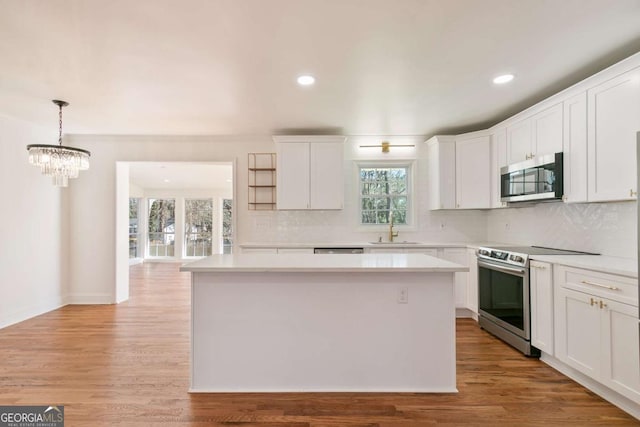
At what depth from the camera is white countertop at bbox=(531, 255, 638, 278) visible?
210 cm

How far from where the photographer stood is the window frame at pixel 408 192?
4840mm

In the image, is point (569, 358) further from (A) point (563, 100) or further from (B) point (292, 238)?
(B) point (292, 238)

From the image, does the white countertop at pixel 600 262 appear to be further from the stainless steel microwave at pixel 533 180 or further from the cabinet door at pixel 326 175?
the cabinet door at pixel 326 175

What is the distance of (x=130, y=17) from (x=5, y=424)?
104 inches

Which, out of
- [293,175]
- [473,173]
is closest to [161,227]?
[293,175]

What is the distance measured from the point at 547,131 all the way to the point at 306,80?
236 cm

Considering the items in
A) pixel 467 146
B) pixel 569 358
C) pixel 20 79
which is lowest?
pixel 569 358

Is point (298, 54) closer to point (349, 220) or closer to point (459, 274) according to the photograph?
point (349, 220)

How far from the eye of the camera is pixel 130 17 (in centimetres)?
198

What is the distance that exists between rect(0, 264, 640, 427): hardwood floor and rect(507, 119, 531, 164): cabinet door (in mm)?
2003

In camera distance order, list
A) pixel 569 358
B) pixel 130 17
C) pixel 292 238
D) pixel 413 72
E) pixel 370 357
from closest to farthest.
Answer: pixel 130 17 < pixel 370 357 < pixel 569 358 < pixel 413 72 < pixel 292 238

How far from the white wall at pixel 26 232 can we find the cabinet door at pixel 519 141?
19.6ft

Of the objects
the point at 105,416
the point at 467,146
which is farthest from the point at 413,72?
the point at 105,416

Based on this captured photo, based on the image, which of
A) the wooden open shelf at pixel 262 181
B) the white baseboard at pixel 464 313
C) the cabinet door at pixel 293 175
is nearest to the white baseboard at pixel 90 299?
the wooden open shelf at pixel 262 181
